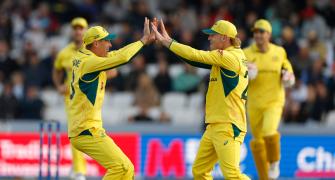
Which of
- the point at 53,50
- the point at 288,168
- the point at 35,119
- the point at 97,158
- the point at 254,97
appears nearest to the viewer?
the point at 97,158

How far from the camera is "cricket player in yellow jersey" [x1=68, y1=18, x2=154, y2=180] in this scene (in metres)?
13.5

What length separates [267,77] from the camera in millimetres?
16766

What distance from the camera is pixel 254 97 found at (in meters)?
16.8

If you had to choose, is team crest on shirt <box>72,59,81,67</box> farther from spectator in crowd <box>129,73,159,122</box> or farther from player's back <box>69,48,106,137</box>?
→ spectator in crowd <box>129,73,159,122</box>

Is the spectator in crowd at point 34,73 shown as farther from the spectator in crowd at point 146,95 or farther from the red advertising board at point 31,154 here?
the red advertising board at point 31,154

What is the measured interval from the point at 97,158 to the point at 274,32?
10875 millimetres

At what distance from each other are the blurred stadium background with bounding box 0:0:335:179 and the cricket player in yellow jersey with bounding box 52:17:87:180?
248 centimetres

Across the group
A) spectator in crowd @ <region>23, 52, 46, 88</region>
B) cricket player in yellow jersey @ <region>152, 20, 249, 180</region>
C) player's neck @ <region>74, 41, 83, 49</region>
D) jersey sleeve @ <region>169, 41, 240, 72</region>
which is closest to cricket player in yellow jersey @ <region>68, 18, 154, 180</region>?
jersey sleeve @ <region>169, 41, 240, 72</region>

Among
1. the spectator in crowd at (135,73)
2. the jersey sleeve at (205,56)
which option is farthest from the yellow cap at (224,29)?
the spectator in crowd at (135,73)

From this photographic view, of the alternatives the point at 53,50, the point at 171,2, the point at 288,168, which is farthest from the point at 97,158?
the point at 171,2

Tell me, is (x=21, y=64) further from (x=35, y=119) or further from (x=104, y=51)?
(x=104, y=51)

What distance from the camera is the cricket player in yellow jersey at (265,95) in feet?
54.2

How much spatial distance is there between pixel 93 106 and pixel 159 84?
950cm

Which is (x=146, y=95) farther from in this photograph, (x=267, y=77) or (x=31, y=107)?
(x=267, y=77)
